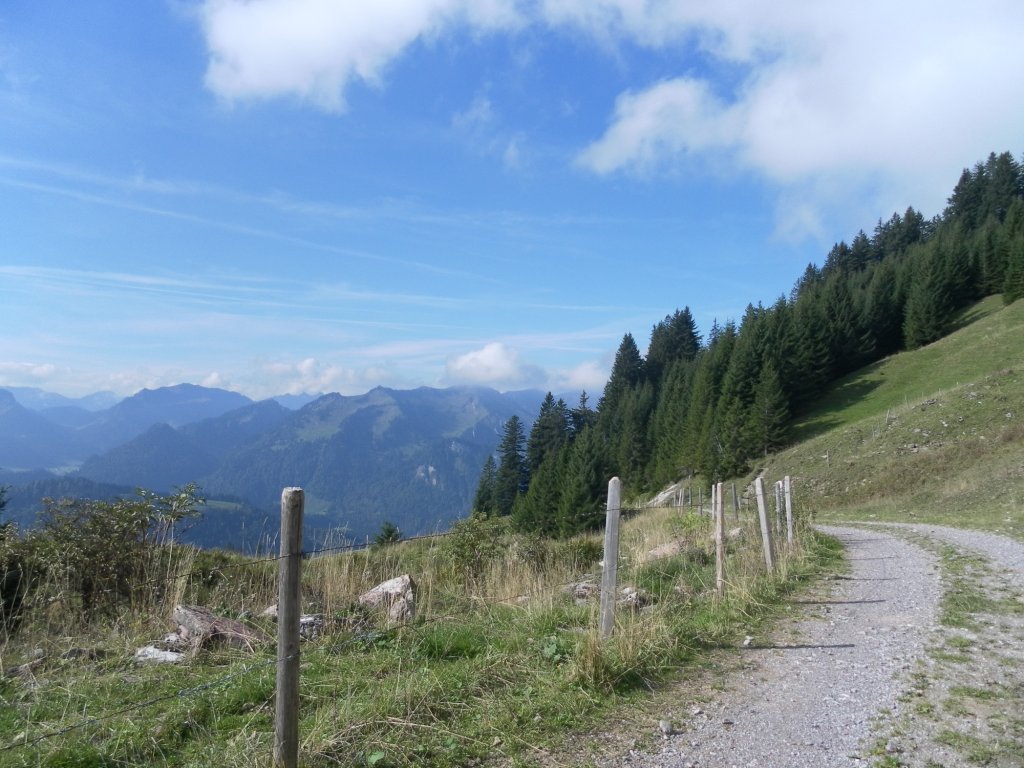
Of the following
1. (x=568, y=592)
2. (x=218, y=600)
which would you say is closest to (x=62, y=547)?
(x=218, y=600)

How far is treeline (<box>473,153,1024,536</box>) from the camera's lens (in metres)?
51.7

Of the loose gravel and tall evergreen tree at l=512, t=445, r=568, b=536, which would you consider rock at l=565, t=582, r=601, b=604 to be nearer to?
the loose gravel

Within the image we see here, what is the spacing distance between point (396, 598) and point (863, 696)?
5002mm

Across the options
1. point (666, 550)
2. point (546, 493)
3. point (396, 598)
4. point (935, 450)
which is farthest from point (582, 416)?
point (396, 598)

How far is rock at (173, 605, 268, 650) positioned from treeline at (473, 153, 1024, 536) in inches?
1334

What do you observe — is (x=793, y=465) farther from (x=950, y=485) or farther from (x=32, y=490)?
(x=32, y=490)

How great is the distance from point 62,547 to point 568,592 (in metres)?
6.52

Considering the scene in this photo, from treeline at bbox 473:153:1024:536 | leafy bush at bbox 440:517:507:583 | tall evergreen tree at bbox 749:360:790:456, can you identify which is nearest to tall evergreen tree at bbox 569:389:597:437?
treeline at bbox 473:153:1024:536

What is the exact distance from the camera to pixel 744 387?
57.0m

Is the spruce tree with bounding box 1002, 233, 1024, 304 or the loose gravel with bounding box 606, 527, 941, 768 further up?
the spruce tree with bounding box 1002, 233, 1024, 304

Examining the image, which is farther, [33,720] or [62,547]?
[62,547]

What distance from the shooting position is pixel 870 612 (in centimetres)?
770

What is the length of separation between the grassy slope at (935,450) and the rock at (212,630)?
17.0 m

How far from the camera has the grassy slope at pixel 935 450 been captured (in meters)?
22.9
